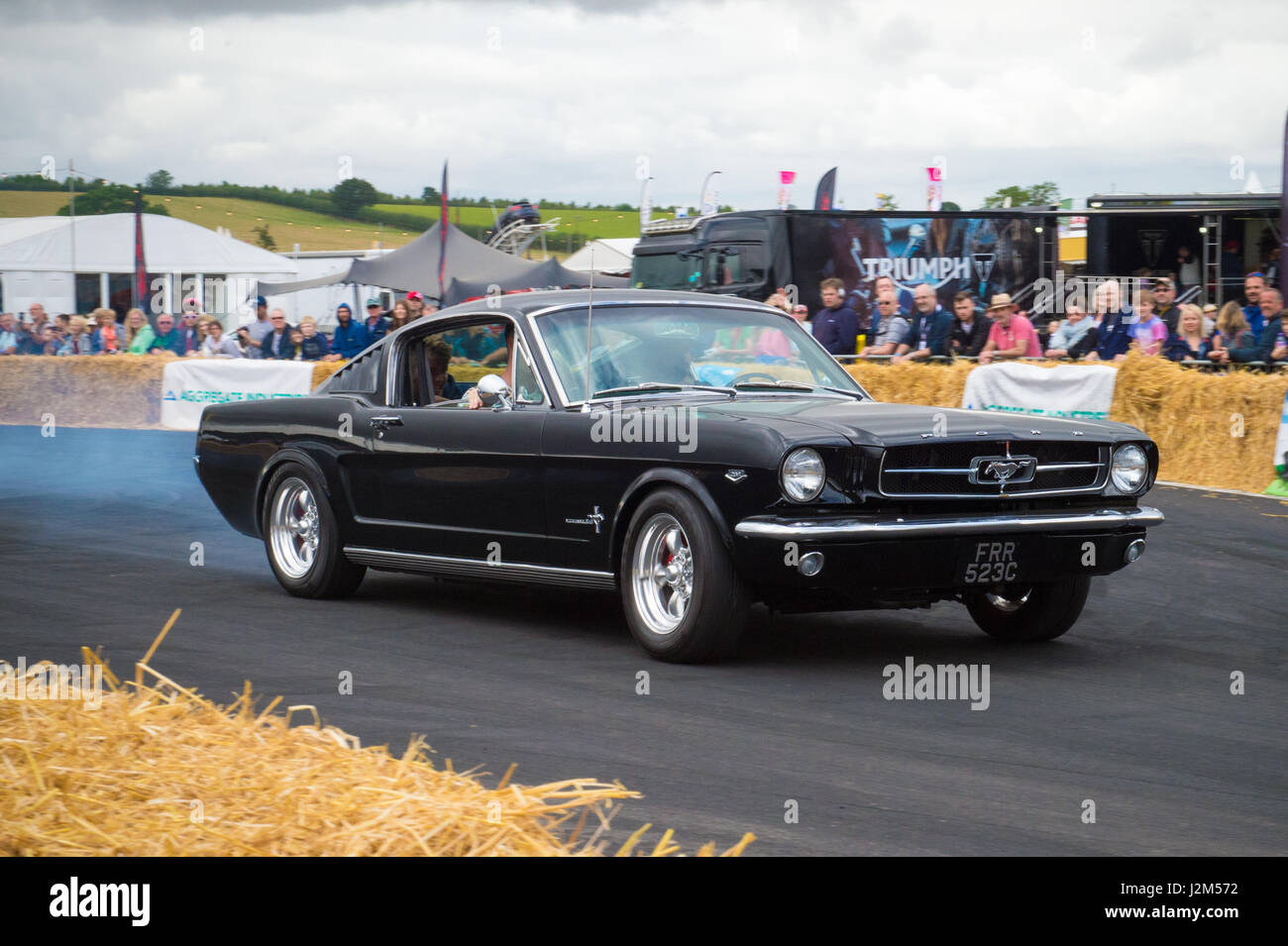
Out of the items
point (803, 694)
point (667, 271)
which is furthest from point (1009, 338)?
point (803, 694)

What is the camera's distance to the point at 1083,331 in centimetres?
1620

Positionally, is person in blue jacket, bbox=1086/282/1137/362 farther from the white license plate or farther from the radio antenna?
the white license plate

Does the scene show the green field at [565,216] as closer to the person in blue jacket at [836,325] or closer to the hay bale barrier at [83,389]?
the hay bale barrier at [83,389]

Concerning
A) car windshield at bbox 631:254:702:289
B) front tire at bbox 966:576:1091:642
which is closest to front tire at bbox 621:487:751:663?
front tire at bbox 966:576:1091:642

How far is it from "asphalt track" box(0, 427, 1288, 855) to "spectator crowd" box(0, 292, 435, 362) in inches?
351

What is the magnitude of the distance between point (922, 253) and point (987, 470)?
52.8 ft

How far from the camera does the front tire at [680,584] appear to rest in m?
6.19

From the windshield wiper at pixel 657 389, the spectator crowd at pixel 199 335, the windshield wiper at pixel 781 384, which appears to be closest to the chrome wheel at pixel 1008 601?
the windshield wiper at pixel 781 384

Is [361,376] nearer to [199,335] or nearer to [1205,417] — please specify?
[1205,417]

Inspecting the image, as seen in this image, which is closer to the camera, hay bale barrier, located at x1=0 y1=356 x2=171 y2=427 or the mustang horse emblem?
the mustang horse emblem

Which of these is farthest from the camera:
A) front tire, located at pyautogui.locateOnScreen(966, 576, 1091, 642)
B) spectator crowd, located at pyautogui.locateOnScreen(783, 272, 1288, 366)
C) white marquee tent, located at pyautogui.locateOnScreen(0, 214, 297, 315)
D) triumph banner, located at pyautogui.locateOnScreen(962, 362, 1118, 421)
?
white marquee tent, located at pyautogui.locateOnScreen(0, 214, 297, 315)

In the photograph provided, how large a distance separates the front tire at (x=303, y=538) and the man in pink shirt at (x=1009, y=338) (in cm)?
819

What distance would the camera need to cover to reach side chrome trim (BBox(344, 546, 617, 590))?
6820 mm
